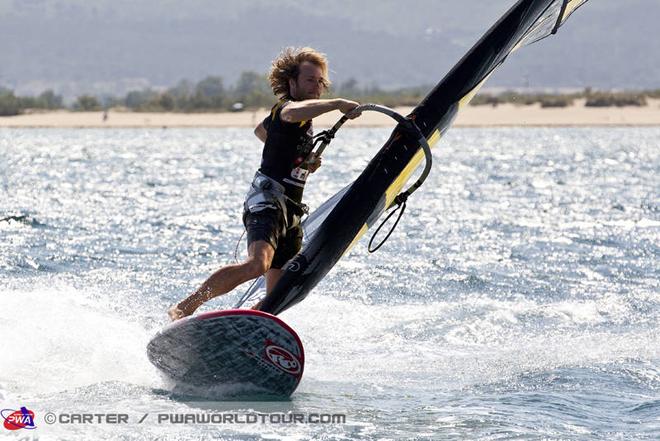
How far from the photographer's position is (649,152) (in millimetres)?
40062

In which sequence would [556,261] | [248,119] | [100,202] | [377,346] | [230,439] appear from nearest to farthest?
1. [230,439]
2. [377,346]
3. [556,261]
4. [100,202]
5. [248,119]

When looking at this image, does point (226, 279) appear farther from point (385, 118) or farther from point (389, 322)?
point (385, 118)

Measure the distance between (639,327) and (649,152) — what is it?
3374 centimetres

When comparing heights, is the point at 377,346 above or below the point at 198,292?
below

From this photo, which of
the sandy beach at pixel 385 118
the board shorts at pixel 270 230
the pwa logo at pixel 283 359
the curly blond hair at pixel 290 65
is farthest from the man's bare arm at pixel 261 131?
the sandy beach at pixel 385 118

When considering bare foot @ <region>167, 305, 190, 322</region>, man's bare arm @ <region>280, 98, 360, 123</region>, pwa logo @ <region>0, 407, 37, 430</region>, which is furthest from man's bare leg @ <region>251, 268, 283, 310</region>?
pwa logo @ <region>0, 407, 37, 430</region>

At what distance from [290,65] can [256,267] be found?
1133 mm

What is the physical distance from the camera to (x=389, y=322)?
26.0 feet

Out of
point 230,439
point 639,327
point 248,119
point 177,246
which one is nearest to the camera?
point 230,439

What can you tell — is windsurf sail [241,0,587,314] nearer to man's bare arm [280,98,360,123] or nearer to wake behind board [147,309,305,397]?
wake behind board [147,309,305,397]

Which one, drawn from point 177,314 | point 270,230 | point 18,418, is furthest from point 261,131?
point 18,418

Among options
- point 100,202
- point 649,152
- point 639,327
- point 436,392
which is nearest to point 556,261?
point 639,327

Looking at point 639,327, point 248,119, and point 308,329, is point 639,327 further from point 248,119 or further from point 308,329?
point 248,119

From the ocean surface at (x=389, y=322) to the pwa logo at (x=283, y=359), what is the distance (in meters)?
0.17
